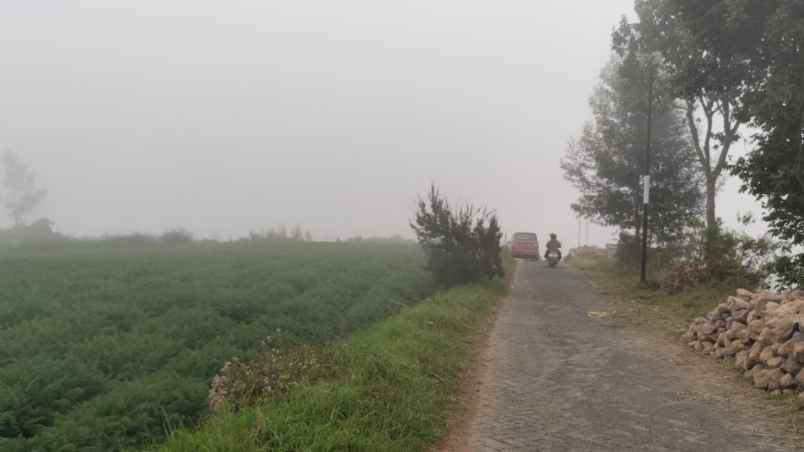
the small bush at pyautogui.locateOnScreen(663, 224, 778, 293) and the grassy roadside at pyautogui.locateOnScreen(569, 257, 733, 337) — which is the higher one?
the small bush at pyautogui.locateOnScreen(663, 224, 778, 293)

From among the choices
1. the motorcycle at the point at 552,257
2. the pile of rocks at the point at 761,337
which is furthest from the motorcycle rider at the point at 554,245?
the pile of rocks at the point at 761,337

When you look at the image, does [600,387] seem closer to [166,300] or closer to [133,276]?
[166,300]

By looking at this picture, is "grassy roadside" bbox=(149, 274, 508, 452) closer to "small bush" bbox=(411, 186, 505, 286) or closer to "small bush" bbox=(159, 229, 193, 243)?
"small bush" bbox=(411, 186, 505, 286)

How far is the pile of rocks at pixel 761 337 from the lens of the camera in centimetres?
612

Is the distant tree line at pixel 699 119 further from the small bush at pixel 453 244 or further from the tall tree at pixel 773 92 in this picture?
the small bush at pixel 453 244

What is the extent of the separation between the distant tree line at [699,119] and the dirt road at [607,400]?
A: 4680 millimetres

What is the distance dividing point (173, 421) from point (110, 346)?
108 inches

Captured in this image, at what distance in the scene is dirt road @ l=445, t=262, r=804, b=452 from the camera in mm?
4930

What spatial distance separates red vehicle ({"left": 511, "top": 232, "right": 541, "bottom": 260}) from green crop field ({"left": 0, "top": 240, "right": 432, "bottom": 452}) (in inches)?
756

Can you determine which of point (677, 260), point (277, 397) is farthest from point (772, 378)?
point (677, 260)

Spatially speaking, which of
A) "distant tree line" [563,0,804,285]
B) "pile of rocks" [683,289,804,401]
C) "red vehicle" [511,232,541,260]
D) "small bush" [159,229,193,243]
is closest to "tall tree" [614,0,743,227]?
"distant tree line" [563,0,804,285]

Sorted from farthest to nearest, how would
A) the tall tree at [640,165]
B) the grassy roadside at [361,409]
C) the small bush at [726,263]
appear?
the tall tree at [640,165] < the small bush at [726,263] < the grassy roadside at [361,409]

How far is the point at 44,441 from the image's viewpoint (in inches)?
240

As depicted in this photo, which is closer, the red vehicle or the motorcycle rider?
the motorcycle rider
